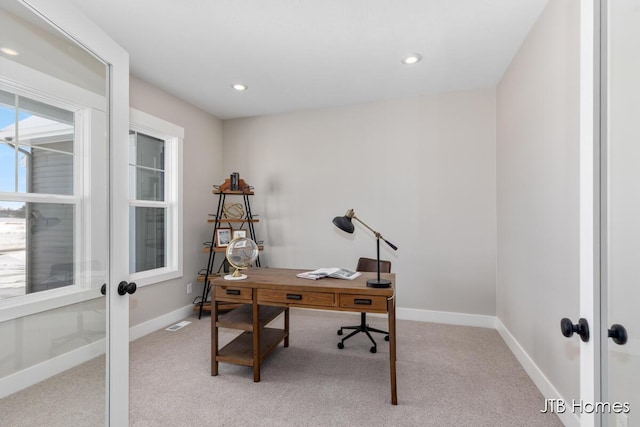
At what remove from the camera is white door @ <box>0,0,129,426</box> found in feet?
3.87

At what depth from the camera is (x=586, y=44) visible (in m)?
0.91

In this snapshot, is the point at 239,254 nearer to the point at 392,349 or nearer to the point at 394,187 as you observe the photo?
the point at 392,349

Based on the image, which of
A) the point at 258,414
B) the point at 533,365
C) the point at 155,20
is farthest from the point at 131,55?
the point at 533,365

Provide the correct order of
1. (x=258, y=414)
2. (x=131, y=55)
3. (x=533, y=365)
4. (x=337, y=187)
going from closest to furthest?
(x=258, y=414)
(x=533, y=365)
(x=131, y=55)
(x=337, y=187)

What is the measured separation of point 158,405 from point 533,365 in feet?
8.61

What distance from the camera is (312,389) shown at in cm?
210

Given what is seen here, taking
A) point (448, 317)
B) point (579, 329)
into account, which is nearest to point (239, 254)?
point (579, 329)

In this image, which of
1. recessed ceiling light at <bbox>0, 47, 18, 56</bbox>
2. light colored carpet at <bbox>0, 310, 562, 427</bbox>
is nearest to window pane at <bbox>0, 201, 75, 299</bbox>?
light colored carpet at <bbox>0, 310, 562, 427</bbox>

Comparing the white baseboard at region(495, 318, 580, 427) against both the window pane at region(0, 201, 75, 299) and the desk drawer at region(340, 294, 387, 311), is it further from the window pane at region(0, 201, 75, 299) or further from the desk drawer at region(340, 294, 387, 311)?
the window pane at region(0, 201, 75, 299)

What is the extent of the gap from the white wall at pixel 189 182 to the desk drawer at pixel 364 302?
7.42ft

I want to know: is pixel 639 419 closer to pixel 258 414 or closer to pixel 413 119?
pixel 258 414

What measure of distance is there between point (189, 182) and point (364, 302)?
2770mm

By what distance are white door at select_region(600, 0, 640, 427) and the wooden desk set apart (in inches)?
→ 44.6

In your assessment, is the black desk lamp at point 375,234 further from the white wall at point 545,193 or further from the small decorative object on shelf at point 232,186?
the small decorative object on shelf at point 232,186
